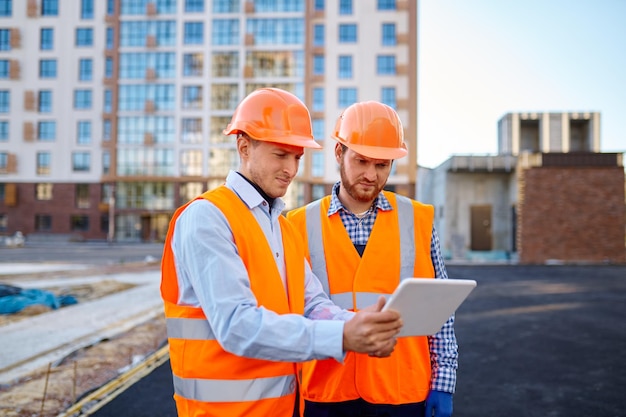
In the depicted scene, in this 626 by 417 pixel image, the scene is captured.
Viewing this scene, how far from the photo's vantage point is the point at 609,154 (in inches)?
910

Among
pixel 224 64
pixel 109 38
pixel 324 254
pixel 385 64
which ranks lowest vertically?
pixel 324 254

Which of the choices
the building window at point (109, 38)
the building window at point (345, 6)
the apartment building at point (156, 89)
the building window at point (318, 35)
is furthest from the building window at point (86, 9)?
the building window at point (345, 6)

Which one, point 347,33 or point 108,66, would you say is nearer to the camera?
point 347,33

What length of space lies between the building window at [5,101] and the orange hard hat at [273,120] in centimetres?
5582

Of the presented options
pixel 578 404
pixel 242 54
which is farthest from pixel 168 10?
pixel 578 404

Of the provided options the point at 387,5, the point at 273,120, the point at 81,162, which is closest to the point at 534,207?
the point at 273,120

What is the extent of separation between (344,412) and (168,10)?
166ft

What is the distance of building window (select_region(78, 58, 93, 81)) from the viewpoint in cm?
4731

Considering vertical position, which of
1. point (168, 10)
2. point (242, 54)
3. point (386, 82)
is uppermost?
point (168, 10)

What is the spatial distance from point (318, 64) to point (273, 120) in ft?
149

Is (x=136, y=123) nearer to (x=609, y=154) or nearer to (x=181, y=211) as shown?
(x=609, y=154)

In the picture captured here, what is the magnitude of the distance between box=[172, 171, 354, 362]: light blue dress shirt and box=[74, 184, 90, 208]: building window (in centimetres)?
5009

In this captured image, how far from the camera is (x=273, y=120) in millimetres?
2189

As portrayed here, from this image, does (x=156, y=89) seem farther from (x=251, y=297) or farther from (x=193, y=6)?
(x=251, y=297)
